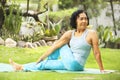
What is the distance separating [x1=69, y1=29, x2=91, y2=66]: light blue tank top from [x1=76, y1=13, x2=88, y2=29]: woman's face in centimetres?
3

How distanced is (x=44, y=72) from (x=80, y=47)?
0.26m

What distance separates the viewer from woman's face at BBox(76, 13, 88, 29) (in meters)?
3.83

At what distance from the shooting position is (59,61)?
3.88 meters

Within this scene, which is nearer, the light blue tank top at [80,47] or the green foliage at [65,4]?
the light blue tank top at [80,47]

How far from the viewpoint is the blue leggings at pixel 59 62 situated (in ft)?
12.6

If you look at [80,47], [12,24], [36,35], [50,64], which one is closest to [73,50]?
[80,47]

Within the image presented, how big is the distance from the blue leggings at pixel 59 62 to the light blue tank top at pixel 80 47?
0.02 metres

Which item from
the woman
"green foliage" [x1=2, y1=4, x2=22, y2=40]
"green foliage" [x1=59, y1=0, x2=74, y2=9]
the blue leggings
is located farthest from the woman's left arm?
"green foliage" [x1=2, y1=4, x2=22, y2=40]

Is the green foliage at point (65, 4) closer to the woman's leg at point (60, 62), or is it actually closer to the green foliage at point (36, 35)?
the green foliage at point (36, 35)

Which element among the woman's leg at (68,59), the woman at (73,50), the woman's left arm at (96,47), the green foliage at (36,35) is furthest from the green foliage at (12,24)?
the woman's left arm at (96,47)

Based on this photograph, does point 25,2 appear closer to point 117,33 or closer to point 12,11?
point 12,11

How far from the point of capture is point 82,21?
12.5 feet

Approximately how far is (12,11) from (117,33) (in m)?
0.66

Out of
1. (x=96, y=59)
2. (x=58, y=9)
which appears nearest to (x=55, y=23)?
(x=58, y=9)
